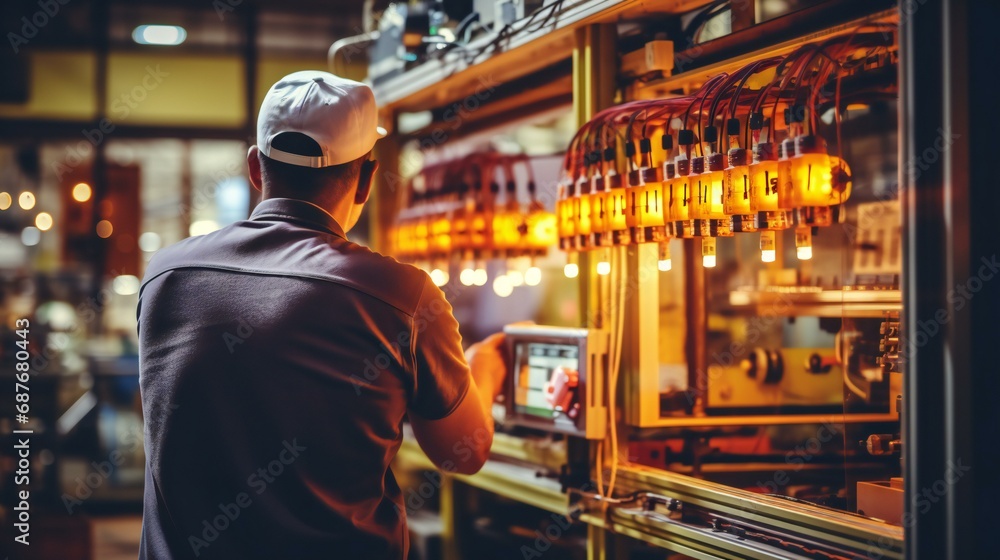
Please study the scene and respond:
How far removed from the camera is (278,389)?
163 centimetres

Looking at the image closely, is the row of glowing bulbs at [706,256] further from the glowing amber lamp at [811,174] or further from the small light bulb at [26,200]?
the small light bulb at [26,200]

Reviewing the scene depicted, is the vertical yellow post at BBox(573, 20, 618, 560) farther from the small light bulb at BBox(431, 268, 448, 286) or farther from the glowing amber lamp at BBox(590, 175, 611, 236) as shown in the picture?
the small light bulb at BBox(431, 268, 448, 286)

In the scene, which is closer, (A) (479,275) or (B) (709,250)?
(B) (709,250)

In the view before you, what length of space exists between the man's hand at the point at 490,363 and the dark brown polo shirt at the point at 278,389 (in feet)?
3.40

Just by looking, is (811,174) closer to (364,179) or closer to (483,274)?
(364,179)

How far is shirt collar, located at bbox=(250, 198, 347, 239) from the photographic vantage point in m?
1.77

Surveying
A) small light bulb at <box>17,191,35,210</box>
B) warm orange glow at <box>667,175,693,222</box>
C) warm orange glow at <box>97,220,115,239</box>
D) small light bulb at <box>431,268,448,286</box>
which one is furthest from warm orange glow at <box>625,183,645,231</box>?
small light bulb at <box>17,191,35,210</box>

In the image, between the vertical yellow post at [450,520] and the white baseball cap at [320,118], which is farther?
the vertical yellow post at [450,520]

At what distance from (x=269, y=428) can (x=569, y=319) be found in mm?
5617

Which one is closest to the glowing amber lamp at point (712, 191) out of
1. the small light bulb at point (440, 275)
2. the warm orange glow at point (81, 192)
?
the small light bulb at point (440, 275)

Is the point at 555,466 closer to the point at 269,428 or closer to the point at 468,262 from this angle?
the point at 468,262

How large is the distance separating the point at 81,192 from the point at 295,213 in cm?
577

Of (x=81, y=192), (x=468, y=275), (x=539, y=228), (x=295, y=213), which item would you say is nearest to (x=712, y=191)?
(x=295, y=213)

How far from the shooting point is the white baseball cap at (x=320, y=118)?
178 cm
